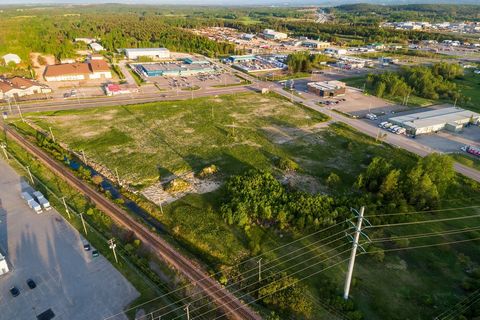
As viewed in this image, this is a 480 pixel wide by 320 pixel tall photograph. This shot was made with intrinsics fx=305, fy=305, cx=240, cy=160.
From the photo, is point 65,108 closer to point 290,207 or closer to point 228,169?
point 228,169

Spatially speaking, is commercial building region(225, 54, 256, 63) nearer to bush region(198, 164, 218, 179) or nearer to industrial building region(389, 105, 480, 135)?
industrial building region(389, 105, 480, 135)

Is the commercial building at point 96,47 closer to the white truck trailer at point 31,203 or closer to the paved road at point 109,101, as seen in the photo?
the paved road at point 109,101

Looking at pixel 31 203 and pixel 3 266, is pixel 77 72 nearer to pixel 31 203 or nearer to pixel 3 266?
pixel 31 203

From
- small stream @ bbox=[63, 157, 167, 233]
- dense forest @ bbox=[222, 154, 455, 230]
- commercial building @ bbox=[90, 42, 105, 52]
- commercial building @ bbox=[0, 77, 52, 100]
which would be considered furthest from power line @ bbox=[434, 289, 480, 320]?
commercial building @ bbox=[90, 42, 105, 52]

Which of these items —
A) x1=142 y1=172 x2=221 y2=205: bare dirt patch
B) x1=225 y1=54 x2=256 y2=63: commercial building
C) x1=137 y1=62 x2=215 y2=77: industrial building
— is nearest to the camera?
x1=142 y1=172 x2=221 y2=205: bare dirt patch

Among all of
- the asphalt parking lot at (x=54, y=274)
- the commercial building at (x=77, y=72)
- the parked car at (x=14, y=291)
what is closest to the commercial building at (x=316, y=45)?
the commercial building at (x=77, y=72)

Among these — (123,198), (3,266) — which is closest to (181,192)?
(123,198)

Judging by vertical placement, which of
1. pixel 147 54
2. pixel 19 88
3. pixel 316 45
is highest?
pixel 316 45
